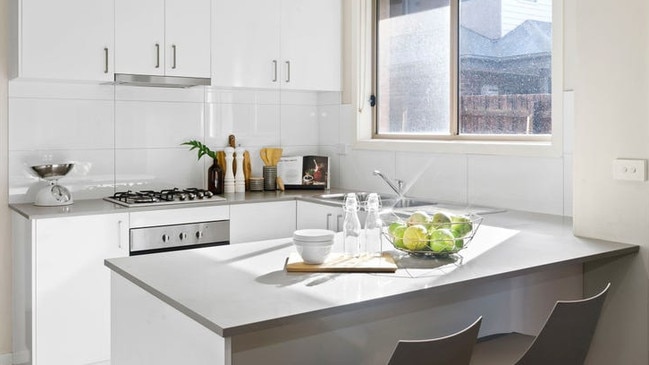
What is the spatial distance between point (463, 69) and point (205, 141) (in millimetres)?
1659

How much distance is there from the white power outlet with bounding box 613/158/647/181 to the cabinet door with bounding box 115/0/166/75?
2409 millimetres

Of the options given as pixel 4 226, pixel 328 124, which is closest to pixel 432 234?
pixel 4 226

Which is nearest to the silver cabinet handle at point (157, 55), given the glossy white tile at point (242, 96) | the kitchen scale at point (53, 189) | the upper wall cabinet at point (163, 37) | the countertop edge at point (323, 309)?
the upper wall cabinet at point (163, 37)

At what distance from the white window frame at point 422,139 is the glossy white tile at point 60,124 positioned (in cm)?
158

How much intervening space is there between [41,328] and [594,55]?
277 cm

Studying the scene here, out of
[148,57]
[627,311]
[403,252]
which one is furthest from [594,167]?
[148,57]

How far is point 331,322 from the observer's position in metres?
1.89

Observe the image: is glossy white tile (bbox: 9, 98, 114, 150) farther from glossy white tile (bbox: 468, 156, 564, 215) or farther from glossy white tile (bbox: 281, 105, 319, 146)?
glossy white tile (bbox: 468, 156, 564, 215)

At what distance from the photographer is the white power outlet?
2.42 metres

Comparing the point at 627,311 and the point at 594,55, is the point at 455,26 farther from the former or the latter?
the point at 627,311

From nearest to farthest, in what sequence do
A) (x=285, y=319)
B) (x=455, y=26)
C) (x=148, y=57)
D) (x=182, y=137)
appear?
(x=285, y=319) < (x=148, y=57) < (x=455, y=26) < (x=182, y=137)

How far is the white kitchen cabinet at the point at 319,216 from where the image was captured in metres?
3.74

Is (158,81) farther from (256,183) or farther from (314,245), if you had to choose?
(314,245)

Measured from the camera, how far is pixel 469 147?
12.1ft
